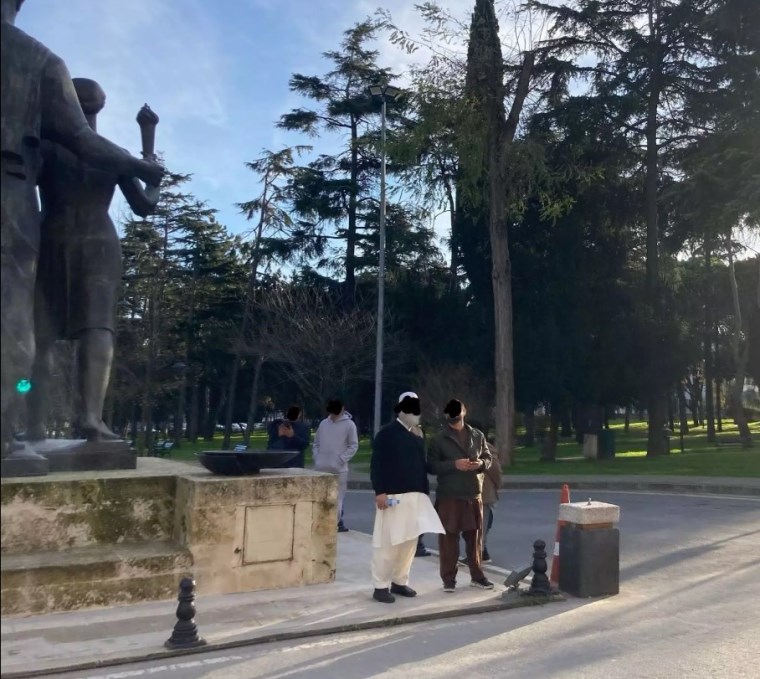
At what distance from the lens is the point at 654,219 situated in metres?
29.0

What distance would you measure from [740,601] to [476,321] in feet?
77.4

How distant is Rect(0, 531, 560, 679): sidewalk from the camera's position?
18.4 ft

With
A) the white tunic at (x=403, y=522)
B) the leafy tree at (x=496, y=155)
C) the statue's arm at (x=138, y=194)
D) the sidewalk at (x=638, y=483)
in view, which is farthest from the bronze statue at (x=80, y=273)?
the leafy tree at (x=496, y=155)

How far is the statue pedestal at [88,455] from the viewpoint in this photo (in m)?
7.41

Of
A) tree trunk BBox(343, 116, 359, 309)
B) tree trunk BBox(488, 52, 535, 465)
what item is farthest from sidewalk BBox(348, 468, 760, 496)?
tree trunk BBox(343, 116, 359, 309)

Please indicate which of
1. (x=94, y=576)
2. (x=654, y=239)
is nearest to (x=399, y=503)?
(x=94, y=576)

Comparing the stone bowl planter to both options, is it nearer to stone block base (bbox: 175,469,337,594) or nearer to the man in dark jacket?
stone block base (bbox: 175,469,337,594)

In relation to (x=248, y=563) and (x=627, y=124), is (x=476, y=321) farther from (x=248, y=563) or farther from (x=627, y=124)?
(x=248, y=563)

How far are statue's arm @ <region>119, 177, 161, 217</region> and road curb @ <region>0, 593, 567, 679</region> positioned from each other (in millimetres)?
4351

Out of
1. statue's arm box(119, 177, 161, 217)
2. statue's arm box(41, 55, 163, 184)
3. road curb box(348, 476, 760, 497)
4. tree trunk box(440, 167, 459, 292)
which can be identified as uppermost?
tree trunk box(440, 167, 459, 292)

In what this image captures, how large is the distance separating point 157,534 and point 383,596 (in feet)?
6.78

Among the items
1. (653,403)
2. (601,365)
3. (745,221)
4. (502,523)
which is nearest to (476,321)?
(601,365)

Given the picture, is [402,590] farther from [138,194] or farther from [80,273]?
[138,194]

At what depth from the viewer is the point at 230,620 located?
6.54 metres
